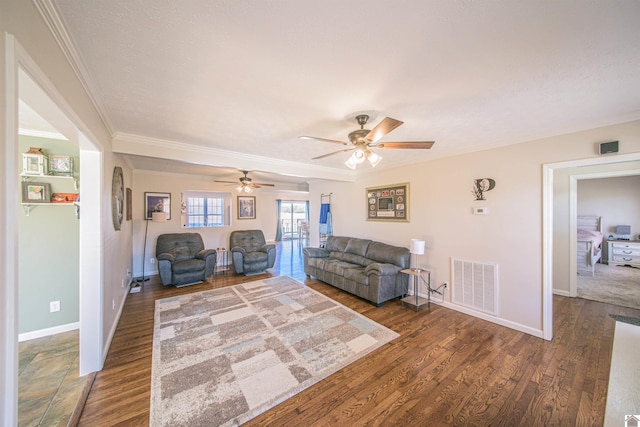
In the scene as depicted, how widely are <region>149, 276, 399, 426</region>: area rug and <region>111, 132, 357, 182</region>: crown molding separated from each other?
2276 millimetres

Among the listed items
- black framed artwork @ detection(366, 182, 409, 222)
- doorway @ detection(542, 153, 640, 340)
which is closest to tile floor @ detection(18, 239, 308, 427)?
black framed artwork @ detection(366, 182, 409, 222)

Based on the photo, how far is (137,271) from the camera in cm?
Answer: 509

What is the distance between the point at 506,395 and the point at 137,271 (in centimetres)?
657

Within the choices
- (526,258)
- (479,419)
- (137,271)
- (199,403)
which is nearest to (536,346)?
(526,258)

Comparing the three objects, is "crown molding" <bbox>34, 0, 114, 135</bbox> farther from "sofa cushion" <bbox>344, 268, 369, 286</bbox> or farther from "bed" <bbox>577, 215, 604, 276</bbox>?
"bed" <bbox>577, 215, 604, 276</bbox>

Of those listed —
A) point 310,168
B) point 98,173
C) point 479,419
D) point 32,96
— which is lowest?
point 479,419

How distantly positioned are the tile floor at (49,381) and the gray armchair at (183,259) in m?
1.76

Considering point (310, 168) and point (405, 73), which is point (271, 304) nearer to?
point (310, 168)

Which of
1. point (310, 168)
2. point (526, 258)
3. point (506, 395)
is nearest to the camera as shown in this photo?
point (506, 395)

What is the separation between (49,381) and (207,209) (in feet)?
15.9

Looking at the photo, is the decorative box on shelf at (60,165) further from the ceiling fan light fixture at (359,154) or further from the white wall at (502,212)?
the white wall at (502,212)

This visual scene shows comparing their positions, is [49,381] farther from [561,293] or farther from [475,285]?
[561,293]

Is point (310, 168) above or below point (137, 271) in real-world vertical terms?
above

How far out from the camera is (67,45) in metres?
1.31
